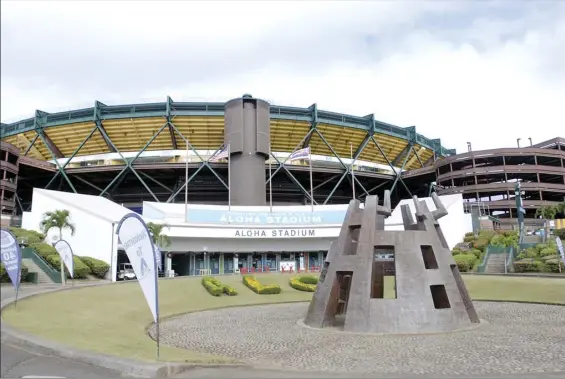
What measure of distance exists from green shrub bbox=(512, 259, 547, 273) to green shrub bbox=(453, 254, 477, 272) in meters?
3.89

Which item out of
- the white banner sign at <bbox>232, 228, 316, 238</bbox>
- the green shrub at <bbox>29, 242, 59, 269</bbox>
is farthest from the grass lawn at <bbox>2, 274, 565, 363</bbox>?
the white banner sign at <bbox>232, 228, 316, 238</bbox>

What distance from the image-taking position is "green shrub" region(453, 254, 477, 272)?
135 ft

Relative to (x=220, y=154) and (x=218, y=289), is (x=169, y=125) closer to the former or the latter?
(x=220, y=154)

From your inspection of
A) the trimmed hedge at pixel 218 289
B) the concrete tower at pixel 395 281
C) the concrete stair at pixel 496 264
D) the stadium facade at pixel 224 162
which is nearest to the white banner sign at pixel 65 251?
the trimmed hedge at pixel 218 289

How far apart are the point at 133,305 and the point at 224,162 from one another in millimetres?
45532

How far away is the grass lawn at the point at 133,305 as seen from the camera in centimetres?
1196

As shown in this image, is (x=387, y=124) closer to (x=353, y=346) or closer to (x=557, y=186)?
(x=557, y=186)

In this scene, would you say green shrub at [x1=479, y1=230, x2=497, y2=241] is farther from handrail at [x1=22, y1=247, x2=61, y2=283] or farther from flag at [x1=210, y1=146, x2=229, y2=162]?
handrail at [x1=22, y1=247, x2=61, y2=283]

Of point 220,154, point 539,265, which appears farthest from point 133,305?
point 220,154

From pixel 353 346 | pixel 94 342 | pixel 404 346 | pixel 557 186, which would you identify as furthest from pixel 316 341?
pixel 557 186

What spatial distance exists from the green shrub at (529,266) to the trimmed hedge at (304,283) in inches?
710

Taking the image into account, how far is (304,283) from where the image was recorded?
36.9 metres

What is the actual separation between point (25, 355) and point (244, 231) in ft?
141

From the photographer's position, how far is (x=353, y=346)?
14.6m
